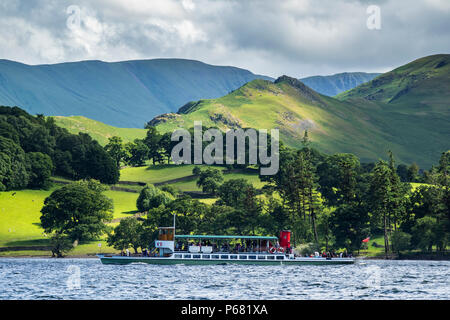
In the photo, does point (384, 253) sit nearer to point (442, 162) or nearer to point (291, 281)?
point (442, 162)

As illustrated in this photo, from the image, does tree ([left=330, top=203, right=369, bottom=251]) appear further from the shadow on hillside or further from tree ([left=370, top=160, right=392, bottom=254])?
the shadow on hillside

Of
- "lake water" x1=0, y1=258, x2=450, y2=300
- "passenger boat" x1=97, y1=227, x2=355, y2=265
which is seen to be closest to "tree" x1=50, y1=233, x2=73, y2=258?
"passenger boat" x1=97, y1=227, x2=355, y2=265

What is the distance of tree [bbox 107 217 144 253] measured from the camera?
584 feet

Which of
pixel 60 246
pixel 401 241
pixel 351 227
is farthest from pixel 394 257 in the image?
pixel 60 246

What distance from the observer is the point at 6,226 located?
193 metres

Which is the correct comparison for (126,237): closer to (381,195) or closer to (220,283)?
(381,195)

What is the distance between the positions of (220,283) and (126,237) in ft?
290

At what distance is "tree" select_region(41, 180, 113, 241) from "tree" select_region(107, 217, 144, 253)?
8.62m

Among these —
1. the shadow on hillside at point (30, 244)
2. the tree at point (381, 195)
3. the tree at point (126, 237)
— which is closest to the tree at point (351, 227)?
the tree at point (381, 195)

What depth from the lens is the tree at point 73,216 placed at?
7347 inches
